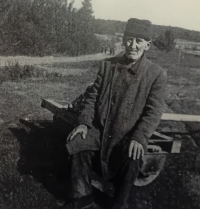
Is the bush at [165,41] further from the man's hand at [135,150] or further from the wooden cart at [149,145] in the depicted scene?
the man's hand at [135,150]

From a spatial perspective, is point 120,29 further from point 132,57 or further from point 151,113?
point 151,113

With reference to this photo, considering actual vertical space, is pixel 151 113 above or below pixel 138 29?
below

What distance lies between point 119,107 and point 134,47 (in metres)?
0.33

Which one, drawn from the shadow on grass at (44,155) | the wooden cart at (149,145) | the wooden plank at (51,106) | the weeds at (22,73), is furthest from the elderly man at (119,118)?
the weeds at (22,73)

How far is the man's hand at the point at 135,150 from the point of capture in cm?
140

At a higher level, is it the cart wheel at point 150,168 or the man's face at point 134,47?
the man's face at point 134,47

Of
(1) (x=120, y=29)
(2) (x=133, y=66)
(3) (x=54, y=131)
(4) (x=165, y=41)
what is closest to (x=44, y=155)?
(3) (x=54, y=131)

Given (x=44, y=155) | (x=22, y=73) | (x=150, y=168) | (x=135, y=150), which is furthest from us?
(x=22, y=73)

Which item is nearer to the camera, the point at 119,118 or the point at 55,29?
the point at 119,118

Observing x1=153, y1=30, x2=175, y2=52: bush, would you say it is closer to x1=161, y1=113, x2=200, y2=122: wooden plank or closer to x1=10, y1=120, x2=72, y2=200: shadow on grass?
x1=161, y1=113, x2=200, y2=122: wooden plank

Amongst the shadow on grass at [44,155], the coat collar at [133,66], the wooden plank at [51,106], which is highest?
the coat collar at [133,66]

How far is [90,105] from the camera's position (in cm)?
157

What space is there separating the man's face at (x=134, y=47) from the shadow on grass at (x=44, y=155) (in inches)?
28.7

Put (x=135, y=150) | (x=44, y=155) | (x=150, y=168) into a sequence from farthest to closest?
(x=44, y=155), (x=150, y=168), (x=135, y=150)
